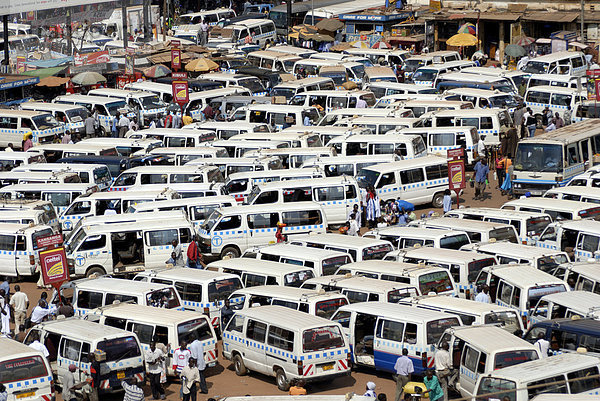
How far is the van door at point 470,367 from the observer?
1723 cm

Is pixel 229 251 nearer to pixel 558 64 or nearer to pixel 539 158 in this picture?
pixel 539 158

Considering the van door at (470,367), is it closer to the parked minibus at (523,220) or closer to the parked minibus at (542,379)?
the parked minibus at (542,379)

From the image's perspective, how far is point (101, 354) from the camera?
60.8ft

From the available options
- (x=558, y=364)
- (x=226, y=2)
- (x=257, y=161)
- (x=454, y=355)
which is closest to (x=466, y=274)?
(x=454, y=355)

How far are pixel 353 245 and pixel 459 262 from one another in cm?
294

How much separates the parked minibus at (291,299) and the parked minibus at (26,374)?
4590mm

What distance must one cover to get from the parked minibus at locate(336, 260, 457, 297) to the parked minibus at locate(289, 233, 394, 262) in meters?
1.51

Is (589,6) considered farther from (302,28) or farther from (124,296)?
(124,296)

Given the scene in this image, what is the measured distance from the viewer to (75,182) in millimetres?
31688

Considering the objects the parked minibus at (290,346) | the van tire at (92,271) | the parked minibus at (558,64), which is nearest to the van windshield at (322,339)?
the parked minibus at (290,346)

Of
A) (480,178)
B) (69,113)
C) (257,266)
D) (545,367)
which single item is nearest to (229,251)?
(257,266)

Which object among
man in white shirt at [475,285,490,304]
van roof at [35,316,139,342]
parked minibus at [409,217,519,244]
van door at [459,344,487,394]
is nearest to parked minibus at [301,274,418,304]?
man in white shirt at [475,285,490,304]

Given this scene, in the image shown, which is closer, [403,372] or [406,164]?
[403,372]

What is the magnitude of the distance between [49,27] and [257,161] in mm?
32448
